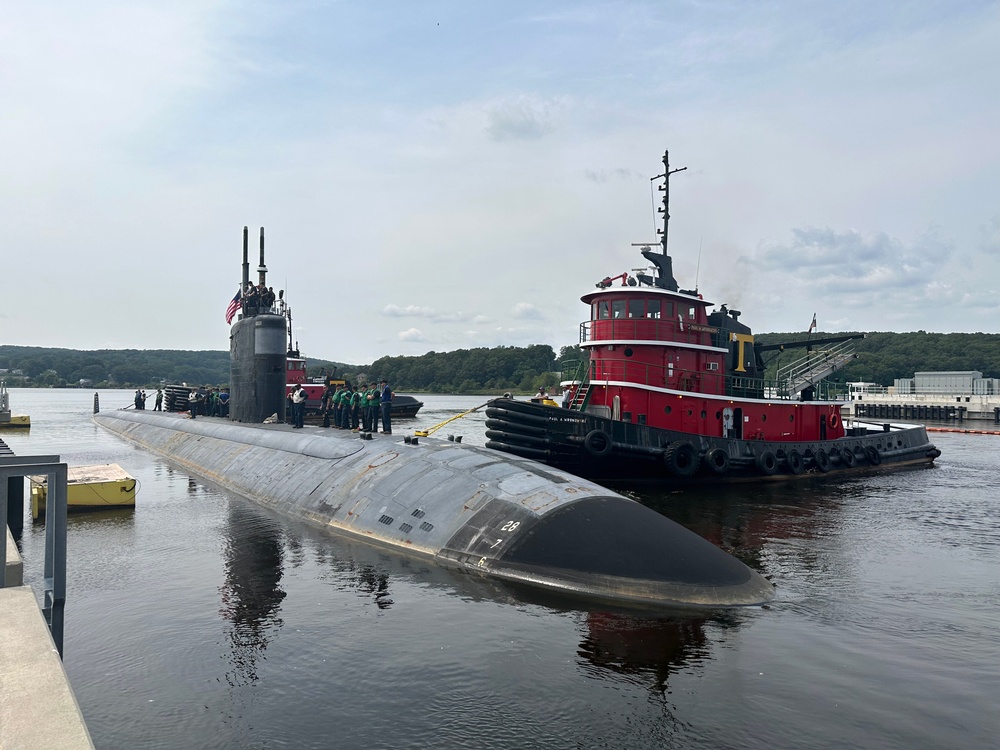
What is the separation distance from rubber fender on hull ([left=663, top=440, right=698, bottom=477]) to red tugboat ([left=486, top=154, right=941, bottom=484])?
1.4 inches

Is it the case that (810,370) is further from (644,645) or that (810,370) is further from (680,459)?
(644,645)

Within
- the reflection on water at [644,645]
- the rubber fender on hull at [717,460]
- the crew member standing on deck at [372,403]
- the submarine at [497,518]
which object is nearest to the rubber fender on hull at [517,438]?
the crew member standing on deck at [372,403]

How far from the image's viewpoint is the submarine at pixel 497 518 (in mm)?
10640

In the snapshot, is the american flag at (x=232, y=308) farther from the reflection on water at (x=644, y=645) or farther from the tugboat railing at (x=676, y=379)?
the reflection on water at (x=644, y=645)

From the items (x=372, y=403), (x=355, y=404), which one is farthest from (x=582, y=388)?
(x=355, y=404)

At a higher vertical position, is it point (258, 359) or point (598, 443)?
point (258, 359)

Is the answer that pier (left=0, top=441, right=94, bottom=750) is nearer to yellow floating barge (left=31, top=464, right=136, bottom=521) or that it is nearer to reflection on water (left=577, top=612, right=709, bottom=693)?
reflection on water (left=577, top=612, right=709, bottom=693)

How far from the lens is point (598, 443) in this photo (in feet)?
76.1

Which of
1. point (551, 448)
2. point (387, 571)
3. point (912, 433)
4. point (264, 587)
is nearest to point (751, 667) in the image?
point (387, 571)

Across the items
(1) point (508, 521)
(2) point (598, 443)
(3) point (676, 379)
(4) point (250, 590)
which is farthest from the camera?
(3) point (676, 379)

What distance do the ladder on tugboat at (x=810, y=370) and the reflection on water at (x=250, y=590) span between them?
824 inches

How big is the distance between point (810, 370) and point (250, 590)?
82.1 ft

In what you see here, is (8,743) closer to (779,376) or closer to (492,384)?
(779,376)

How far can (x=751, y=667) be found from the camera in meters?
8.41
